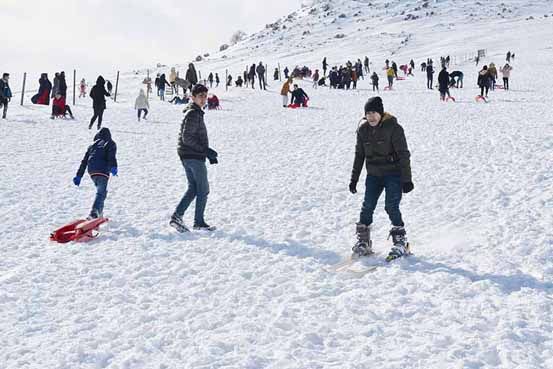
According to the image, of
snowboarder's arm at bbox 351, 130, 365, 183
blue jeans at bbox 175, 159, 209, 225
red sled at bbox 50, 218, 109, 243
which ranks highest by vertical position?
snowboarder's arm at bbox 351, 130, 365, 183

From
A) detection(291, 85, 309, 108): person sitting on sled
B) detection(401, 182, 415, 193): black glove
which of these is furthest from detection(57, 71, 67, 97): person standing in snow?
detection(401, 182, 415, 193): black glove

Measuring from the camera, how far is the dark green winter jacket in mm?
5473

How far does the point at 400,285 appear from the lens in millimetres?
5043

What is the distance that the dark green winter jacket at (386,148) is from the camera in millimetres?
5473

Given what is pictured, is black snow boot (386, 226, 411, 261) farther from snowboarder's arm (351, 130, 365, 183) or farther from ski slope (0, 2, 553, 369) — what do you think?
snowboarder's arm (351, 130, 365, 183)

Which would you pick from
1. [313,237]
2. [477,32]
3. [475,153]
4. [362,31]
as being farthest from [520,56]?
[313,237]

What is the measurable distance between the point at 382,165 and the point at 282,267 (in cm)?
150

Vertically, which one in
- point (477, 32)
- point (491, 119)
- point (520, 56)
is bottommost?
point (491, 119)

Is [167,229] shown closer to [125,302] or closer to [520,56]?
[125,302]

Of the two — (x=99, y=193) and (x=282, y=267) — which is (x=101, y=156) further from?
(x=282, y=267)

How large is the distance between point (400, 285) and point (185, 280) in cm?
211

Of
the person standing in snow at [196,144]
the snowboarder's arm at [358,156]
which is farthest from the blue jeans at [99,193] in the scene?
the snowboarder's arm at [358,156]

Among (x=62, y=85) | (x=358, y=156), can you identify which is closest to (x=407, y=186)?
(x=358, y=156)

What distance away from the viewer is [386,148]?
552 cm
